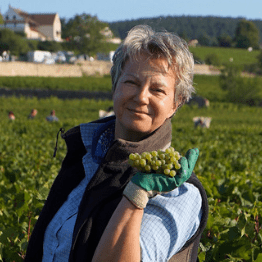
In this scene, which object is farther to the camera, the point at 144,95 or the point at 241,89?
the point at 241,89

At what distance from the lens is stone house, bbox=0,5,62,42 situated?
402 ft

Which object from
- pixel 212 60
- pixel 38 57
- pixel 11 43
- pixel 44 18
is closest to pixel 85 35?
pixel 38 57

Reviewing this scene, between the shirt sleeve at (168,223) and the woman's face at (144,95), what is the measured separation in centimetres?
40

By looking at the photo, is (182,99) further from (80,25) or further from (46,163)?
(80,25)

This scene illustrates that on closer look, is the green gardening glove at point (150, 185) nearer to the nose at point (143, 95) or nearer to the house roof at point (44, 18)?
the nose at point (143, 95)

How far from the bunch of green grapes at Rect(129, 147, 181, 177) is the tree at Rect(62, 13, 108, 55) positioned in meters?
91.9

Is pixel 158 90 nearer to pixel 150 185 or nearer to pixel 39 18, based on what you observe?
pixel 150 185

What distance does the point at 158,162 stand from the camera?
1565 millimetres

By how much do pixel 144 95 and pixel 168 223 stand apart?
59 centimetres

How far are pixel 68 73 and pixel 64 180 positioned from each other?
69.2 m

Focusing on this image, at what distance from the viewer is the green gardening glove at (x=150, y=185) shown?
1.55 metres

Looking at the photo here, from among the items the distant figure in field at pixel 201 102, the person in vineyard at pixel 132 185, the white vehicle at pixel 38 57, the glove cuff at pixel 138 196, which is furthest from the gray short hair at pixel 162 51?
the white vehicle at pixel 38 57

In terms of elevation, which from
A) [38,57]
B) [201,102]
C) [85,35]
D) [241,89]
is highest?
[85,35]

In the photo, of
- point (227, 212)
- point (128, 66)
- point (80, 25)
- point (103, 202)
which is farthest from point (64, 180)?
point (80, 25)
